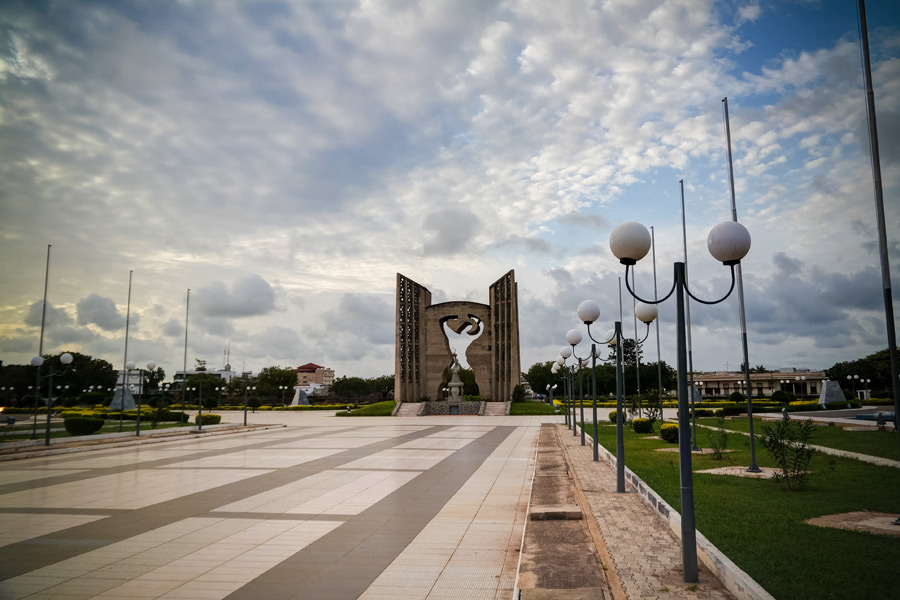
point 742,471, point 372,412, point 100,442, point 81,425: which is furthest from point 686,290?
point 372,412

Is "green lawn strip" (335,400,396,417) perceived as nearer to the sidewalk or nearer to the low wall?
the low wall

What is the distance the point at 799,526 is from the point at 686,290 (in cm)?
350

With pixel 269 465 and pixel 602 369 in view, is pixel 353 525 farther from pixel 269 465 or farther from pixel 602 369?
pixel 602 369

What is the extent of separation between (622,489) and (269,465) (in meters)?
8.62

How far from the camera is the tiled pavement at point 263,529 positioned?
210 inches

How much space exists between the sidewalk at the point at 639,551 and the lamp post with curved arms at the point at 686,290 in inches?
8.3

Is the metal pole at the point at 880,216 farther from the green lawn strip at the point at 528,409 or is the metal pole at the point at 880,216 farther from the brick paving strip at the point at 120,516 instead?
the green lawn strip at the point at 528,409

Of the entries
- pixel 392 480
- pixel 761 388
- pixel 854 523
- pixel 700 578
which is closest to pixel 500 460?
pixel 392 480

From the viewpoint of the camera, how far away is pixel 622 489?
370 inches

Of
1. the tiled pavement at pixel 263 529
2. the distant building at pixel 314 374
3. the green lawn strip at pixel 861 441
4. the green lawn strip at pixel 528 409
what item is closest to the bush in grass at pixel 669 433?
the green lawn strip at pixel 861 441

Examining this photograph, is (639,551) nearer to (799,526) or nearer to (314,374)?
(799,526)

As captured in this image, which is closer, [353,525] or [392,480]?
[353,525]

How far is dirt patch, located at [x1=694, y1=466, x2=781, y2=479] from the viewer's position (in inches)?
428

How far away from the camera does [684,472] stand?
523 centimetres
